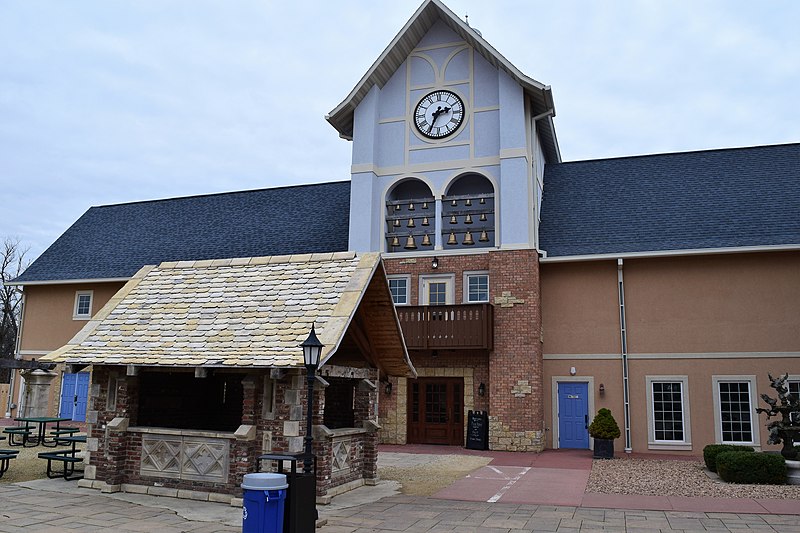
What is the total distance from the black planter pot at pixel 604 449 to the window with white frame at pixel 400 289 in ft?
23.8

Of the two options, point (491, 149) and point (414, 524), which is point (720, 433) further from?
point (414, 524)

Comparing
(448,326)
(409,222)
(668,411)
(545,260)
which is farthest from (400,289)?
(668,411)

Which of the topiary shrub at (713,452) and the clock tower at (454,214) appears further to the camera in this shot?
the clock tower at (454,214)

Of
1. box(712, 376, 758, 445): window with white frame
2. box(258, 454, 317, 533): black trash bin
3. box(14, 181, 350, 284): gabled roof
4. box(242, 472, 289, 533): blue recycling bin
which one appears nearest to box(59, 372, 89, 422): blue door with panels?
box(14, 181, 350, 284): gabled roof

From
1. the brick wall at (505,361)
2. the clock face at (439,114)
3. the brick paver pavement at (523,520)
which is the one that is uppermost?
the clock face at (439,114)

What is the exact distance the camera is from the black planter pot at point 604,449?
59.5ft

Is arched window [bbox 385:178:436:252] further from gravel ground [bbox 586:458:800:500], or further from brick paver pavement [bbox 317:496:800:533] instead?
brick paver pavement [bbox 317:496:800:533]

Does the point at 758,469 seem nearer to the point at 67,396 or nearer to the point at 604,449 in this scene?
the point at 604,449

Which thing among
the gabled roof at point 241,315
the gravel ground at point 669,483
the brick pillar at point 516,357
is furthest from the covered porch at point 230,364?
the brick pillar at point 516,357

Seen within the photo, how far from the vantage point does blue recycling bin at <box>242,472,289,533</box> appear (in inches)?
307

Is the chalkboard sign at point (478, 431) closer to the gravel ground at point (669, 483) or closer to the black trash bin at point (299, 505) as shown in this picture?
the gravel ground at point (669, 483)

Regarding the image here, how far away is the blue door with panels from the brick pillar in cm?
1572

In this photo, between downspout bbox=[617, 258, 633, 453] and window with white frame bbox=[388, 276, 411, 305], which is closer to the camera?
downspout bbox=[617, 258, 633, 453]

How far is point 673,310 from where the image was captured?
2016 centimetres
